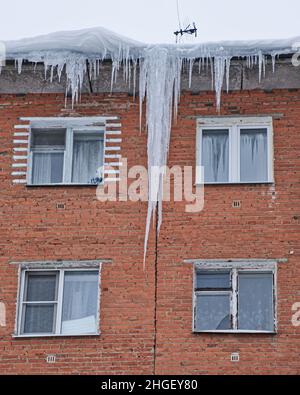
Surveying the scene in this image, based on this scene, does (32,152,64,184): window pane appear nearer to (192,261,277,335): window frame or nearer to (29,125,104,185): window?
(29,125,104,185): window

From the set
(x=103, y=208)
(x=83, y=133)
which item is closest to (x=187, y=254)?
(x=103, y=208)

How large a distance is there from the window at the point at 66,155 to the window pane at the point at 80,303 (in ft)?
5.90

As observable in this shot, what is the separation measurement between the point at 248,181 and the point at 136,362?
12.4 feet

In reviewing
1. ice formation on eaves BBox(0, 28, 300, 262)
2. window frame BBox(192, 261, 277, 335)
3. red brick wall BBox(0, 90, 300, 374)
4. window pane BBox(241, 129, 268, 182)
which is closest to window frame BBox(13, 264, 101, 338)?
red brick wall BBox(0, 90, 300, 374)

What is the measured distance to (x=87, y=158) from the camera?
72.3 feet

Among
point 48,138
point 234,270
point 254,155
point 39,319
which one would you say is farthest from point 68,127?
point 234,270

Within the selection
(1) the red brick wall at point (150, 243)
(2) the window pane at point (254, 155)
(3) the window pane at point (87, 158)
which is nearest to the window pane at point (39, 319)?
(1) the red brick wall at point (150, 243)

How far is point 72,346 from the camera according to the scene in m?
20.4

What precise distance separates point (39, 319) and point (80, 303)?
0.74 metres

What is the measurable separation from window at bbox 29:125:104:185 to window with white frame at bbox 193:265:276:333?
9.11 feet

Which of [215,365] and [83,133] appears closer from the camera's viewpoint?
[215,365]
